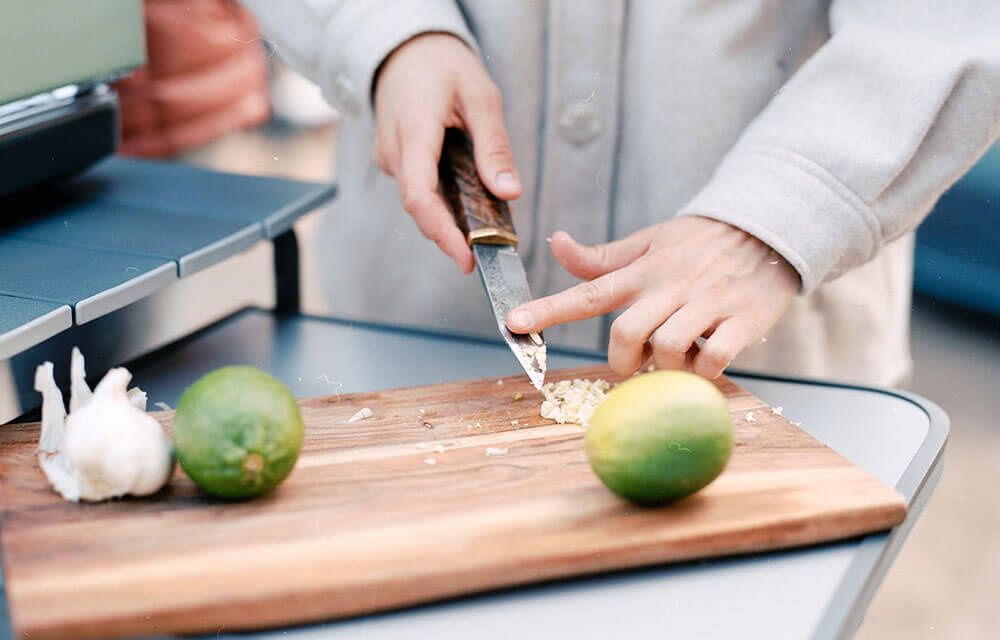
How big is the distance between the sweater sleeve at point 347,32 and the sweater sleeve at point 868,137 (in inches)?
14.9

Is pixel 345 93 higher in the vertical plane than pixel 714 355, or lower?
higher

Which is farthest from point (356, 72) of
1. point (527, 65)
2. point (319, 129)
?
point (319, 129)

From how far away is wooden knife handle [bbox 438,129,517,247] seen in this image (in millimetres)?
1025

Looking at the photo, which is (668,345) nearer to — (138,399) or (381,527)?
(381,527)

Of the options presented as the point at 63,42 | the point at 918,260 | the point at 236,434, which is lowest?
the point at 918,260

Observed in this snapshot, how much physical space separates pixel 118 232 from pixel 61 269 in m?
0.12

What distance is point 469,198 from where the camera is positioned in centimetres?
106

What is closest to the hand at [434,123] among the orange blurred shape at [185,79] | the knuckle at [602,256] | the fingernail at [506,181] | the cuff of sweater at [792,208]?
the fingernail at [506,181]

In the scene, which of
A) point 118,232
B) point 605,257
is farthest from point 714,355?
point 118,232

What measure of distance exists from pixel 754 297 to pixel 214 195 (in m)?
0.64

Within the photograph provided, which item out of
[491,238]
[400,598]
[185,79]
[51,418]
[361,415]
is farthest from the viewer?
[185,79]

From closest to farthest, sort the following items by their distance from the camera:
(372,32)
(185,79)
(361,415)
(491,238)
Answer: (361,415), (491,238), (372,32), (185,79)

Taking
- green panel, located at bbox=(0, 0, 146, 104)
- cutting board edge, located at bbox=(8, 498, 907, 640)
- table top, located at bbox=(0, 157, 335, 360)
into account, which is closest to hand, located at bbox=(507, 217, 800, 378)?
cutting board edge, located at bbox=(8, 498, 907, 640)

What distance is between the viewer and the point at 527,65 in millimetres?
1222
